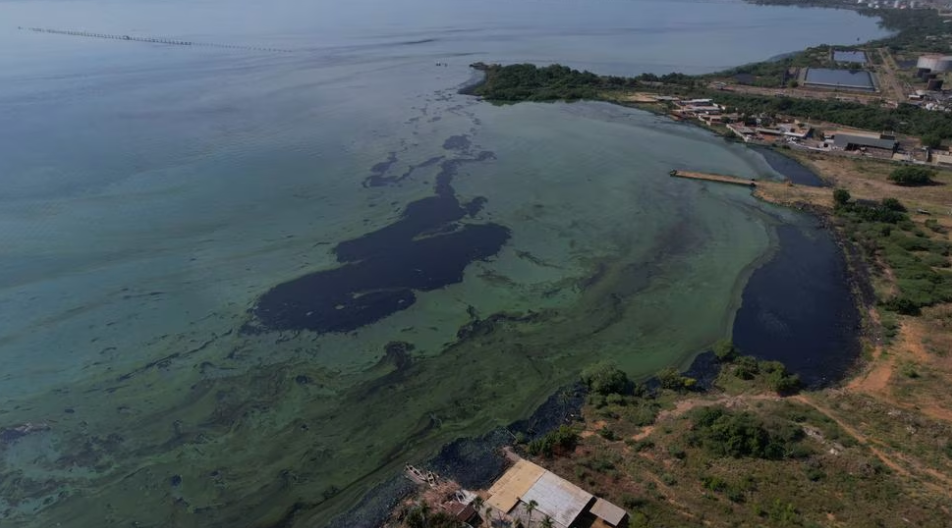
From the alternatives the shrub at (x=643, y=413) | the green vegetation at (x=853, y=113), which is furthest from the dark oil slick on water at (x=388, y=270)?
the green vegetation at (x=853, y=113)

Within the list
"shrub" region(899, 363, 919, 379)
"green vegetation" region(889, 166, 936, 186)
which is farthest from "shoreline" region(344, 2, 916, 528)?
"green vegetation" region(889, 166, 936, 186)

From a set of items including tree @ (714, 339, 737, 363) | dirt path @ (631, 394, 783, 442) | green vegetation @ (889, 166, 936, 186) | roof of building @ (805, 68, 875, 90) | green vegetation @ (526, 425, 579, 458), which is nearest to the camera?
green vegetation @ (526, 425, 579, 458)

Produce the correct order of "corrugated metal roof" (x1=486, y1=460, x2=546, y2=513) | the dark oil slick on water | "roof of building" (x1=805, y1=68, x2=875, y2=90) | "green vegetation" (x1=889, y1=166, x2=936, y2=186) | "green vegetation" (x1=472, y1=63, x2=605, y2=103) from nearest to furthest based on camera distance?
1. "corrugated metal roof" (x1=486, y1=460, x2=546, y2=513)
2. the dark oil slick on water
3. "green vegetation" (x1=889, y1=166, x2=936, y2=186)
4. "green vegetation" (x1=472, y1=63, x2=605, y2=103)
5. "roof of building" (x1=805, y1=68, x2=875, y2=90)

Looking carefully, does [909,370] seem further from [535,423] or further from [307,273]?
[307,273]

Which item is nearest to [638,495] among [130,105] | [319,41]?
[130,105]

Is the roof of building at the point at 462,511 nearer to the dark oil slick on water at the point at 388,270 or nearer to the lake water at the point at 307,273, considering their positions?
the lake water at the point at 307,273

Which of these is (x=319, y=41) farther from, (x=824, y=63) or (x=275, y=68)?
(x=824, y=63)

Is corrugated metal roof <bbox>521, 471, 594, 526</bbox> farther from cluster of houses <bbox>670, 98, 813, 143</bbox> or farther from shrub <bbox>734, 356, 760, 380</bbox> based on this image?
cluster of houses <bbox>670, 98, 813, 143</bbox>
